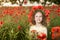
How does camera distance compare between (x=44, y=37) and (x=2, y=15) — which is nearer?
(x=44, y=37)

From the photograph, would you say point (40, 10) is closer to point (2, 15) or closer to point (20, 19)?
point (20, 19)

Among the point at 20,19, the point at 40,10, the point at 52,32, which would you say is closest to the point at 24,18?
the point at 20,19

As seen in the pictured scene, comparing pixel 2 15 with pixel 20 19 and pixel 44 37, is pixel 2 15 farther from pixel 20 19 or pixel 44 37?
pixel 44 37

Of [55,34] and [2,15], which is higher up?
[2,15]

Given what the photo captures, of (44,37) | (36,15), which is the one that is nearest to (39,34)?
(44,37)

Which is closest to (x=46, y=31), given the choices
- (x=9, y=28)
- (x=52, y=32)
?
(x=52, y=32)

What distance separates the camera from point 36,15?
6.32 ft

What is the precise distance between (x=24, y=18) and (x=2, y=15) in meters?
0.21

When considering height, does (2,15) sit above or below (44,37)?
above

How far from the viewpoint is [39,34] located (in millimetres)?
1888

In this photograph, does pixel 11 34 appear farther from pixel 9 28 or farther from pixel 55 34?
pixel 55 34

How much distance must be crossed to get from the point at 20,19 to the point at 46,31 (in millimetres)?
260

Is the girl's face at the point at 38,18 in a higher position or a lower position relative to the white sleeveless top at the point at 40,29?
higher

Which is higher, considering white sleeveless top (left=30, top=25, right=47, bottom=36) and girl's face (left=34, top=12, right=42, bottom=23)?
girl's face (left=34, top=12, right=42, bottom=23)
